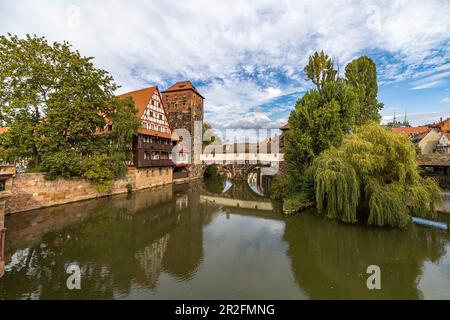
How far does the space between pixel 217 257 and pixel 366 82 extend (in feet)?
72.3

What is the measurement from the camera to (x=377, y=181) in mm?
9914

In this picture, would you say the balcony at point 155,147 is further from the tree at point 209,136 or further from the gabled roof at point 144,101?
the tree at point 209,136

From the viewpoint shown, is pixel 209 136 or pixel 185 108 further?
pixel 209 136


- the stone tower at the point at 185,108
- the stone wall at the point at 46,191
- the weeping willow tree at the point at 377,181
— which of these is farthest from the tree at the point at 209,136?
the weeping willow tree at the point at 377,181

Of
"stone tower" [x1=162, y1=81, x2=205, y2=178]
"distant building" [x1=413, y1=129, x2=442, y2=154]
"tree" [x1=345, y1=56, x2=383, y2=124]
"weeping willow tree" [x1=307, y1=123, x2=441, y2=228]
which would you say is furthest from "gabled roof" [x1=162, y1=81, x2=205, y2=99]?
"distant building" [x1=413, y1=129, x2=442, y2=154]

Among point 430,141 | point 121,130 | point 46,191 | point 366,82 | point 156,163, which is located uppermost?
point 366,82

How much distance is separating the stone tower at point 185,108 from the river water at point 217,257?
70.8 feet

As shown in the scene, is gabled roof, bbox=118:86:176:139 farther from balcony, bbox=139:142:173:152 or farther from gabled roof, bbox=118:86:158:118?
balcony, bbox=139:142:173:152

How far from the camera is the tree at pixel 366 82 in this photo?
1977 cm

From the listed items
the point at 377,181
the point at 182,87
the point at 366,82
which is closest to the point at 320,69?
the point at 366,82

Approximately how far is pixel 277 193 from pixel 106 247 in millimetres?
13718

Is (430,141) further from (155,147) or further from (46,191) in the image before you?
(46,191)

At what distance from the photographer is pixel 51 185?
48.7ft
